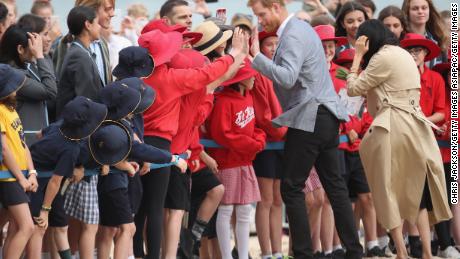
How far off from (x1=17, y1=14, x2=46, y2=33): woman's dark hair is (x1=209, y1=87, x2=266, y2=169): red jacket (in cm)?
163

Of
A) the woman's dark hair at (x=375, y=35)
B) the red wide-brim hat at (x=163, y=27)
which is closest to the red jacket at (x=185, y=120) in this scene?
the red wide-brim hat at (x=163, y=27)

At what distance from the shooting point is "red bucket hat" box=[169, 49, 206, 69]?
8578 millimetres

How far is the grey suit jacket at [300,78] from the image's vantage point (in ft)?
28.4

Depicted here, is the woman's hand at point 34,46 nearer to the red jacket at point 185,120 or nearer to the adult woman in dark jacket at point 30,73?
the adult woman in dark jacket at point 30,73

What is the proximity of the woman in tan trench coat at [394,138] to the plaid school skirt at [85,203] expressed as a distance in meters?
2.56

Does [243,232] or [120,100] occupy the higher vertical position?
[120,100]

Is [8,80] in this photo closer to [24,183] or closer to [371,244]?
[24,183]

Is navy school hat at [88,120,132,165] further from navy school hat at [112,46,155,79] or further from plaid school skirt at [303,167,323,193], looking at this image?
plaid school skirt at [303,167,323,193]

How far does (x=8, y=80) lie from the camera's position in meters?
7.52

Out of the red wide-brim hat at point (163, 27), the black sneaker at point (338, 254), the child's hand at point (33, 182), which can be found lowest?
the black sneaker at point (338, 254)

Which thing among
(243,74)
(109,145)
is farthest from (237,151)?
(109,145)

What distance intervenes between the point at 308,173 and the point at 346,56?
189 cm

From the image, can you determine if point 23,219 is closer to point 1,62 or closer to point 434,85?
point 1,62

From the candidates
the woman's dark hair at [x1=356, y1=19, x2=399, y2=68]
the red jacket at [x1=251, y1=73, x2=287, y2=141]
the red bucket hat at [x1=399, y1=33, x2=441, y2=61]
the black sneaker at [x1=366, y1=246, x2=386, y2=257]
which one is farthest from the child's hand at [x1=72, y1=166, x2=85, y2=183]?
the red bucket hat at [x1=399, y1=33, x2=441, y2=61]
